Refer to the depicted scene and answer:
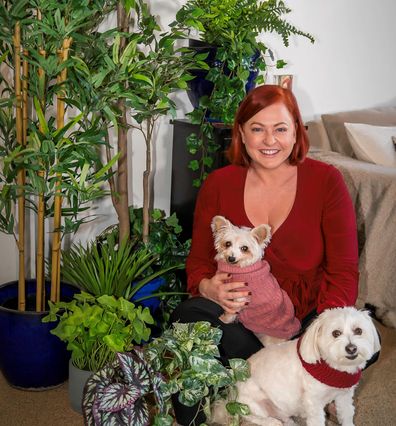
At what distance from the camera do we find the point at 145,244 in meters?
2.45

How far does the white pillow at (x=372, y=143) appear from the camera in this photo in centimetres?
316

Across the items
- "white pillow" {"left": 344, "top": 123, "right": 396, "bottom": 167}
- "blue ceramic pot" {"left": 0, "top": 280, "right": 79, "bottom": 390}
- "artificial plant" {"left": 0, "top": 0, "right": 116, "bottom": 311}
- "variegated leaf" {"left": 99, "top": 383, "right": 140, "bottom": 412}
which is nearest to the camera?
"variegated leaf" {"left": 99, "top": 383, "right": 140, "bottom": 412}

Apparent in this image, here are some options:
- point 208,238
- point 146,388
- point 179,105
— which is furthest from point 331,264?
point 179,105

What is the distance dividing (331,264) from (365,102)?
2462 mm

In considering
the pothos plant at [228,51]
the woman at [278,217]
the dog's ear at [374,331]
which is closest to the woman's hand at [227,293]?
the woman at [278,217]

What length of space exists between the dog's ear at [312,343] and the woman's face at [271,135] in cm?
54

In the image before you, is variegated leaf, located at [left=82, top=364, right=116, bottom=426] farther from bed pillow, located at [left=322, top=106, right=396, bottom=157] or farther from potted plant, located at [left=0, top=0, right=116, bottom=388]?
bed pillow, located at [left=322, top=106, right=396, bottom=157]

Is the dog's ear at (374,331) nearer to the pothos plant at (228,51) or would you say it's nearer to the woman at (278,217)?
the woman at (278,217)

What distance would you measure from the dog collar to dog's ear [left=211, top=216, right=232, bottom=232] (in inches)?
16.0

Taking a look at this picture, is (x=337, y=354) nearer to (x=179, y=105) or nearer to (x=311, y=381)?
(x=311, y=381)

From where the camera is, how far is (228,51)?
2.35 meters

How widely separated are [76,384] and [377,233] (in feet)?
4.81

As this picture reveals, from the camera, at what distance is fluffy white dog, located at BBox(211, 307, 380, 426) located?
160 cm

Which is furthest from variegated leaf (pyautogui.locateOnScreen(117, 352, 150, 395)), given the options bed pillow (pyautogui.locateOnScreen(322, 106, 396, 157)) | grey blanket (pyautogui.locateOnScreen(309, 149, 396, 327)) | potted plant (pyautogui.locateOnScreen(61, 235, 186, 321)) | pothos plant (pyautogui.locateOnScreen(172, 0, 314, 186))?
bed pillow (pyautogui.locateOnScreen(322, 106, 396, 157))
